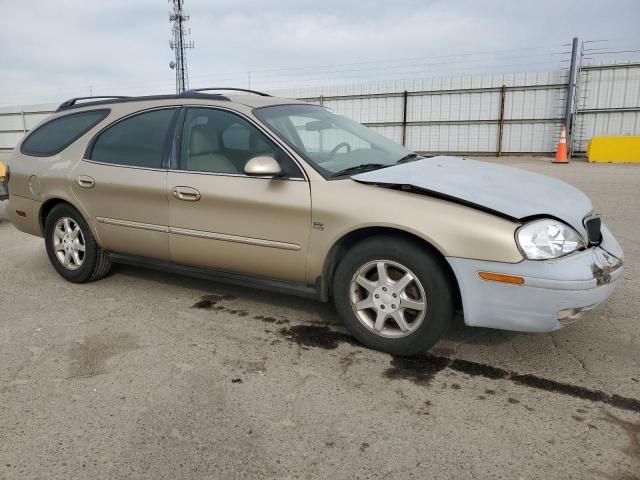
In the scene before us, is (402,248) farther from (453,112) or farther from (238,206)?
(453,112)

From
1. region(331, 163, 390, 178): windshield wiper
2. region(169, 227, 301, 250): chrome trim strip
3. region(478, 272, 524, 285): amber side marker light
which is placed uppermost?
region(331, 163, 390, 178): windshield wiper

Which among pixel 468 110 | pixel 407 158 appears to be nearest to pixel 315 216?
pixel 407 158

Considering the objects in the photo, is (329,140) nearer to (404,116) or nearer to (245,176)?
(245,176)

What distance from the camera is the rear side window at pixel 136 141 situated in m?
4.10

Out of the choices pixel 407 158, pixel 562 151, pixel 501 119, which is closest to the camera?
pixel 407 158

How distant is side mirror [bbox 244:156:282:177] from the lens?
334 centimetres

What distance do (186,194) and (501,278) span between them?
2266mm

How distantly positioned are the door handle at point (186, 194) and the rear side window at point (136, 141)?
304 mm

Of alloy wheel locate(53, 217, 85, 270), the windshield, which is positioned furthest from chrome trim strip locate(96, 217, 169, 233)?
the windshield

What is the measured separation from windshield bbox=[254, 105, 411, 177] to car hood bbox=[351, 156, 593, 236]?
235mm

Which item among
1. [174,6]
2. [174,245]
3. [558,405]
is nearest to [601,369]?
[558,405]

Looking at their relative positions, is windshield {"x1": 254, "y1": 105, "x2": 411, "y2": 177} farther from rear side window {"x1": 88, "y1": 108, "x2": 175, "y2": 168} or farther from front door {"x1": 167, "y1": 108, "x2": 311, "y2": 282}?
rear side window {"x1": 88, "y1": 108, "x2": 175, "y2": 168}

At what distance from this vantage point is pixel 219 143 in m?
3.89

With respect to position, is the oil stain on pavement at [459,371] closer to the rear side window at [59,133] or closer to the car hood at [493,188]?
the car hood at [493,188]
